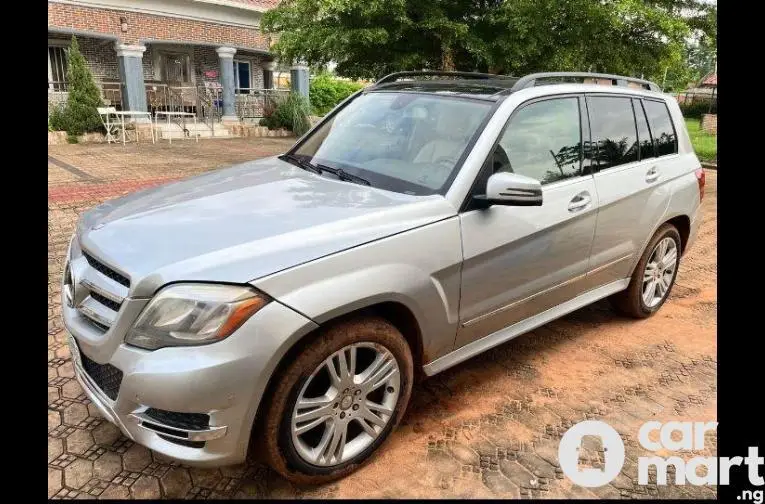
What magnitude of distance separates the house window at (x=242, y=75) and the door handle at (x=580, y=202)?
19.3 metres

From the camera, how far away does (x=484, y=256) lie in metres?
2.95

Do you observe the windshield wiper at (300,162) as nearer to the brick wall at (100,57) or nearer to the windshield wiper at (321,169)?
the windshield wiper at (321,169)

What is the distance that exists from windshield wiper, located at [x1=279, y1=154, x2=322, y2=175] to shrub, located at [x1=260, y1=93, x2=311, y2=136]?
15468mm

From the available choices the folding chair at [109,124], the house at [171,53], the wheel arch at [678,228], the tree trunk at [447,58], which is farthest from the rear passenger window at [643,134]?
the house at [171,53]

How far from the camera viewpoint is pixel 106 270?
2457 millimetres

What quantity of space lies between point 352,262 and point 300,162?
1384 mm

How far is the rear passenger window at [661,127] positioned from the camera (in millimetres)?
4266

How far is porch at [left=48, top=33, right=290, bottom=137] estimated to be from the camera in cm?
1704
